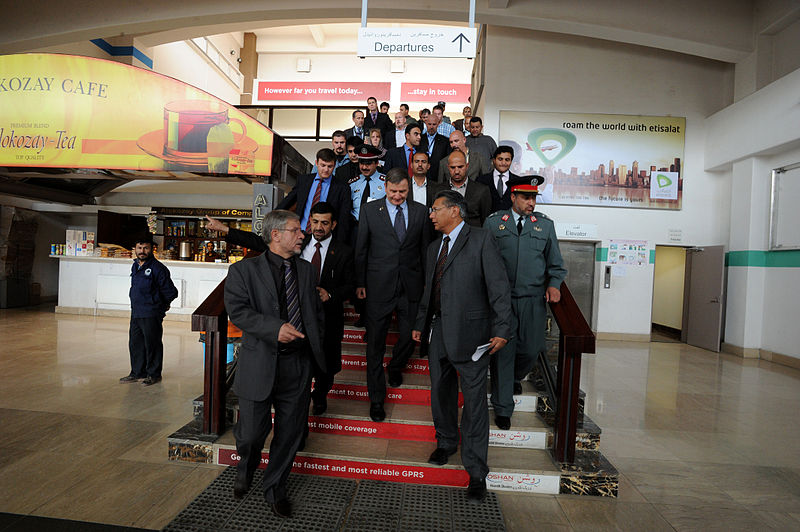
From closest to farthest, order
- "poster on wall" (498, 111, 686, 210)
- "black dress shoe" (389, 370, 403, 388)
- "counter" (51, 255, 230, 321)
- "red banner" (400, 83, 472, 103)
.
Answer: "black dress shoe" (389, 370, 403, 388), "poster on wall" (498, 111, 686, 210), "counter" (51, 255, 230, 321), "red banner" (400, 83, 472, 103)

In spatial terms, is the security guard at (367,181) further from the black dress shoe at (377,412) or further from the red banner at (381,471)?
the red banner at (381,471)

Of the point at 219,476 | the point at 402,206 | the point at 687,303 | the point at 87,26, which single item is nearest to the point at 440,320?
the point at 402,206

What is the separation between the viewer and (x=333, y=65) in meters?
15.0

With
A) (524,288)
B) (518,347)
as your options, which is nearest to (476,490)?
(518,347)

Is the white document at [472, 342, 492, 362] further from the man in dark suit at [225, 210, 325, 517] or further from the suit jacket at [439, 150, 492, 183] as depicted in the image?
the suit jacket at [439, 150, 492, 183]

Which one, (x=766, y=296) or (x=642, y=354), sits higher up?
(x=766, y=296)

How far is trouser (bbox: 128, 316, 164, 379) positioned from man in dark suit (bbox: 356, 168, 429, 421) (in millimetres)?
3169

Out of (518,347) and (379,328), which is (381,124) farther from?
(518,347)

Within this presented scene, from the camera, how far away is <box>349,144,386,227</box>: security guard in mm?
4328

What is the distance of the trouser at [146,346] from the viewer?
5074 mm

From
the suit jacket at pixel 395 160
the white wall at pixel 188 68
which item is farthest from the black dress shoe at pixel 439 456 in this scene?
the white wall at pixel 188 68

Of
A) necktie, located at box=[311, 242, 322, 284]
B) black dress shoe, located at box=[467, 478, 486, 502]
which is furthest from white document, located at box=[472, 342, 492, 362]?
necktie, located at box=[311, 242, 322, 284]

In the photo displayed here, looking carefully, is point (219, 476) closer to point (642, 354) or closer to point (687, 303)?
point (642, 354)

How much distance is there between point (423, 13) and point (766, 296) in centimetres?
848
